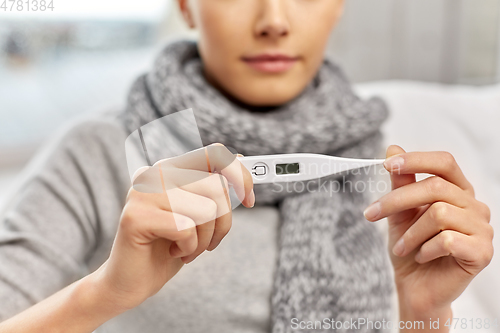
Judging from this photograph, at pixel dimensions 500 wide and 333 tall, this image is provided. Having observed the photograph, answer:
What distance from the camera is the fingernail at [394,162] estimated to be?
0.25m

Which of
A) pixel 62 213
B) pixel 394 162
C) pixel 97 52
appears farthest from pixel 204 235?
pixel 97 52

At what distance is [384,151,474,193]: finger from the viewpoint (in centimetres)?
24

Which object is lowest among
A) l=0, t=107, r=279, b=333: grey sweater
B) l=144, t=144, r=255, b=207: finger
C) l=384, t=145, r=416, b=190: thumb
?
l=0, t=107, r=279, b=333: grey sweater

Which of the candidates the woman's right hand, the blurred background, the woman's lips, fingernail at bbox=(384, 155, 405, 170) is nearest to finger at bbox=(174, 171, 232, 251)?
the woman's right hand

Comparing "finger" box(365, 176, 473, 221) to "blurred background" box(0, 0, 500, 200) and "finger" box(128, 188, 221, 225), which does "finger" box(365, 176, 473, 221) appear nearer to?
"finger" box(128, 188, 221, 225)

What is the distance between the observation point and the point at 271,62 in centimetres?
41

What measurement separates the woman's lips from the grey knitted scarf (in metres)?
0.04

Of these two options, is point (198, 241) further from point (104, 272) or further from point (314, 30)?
point (314, 30)

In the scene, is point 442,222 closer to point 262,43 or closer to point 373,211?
point 373,211

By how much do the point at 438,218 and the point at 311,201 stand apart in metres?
0.16

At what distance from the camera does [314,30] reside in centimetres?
42

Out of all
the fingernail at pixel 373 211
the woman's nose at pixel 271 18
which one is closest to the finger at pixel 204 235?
the fingernail at pixel 373 211

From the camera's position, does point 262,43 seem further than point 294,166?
Yes

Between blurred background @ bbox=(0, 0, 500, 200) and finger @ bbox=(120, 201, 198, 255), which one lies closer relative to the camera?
finger @ bbox=(120, 201, 198, 255)
